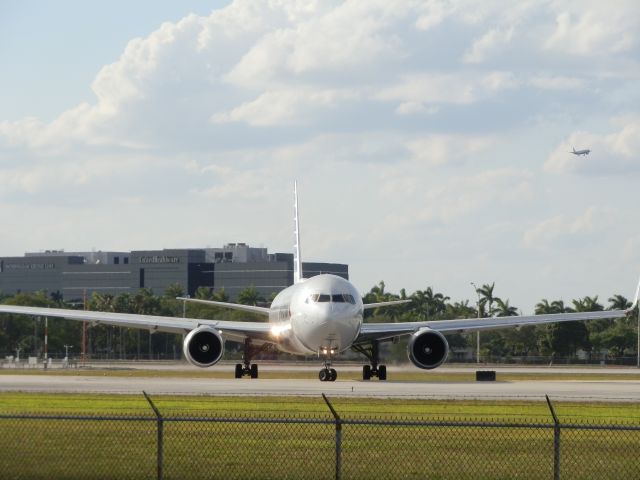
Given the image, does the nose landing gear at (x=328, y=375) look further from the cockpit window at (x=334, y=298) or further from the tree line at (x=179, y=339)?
the tree line at (x=179, y=339)

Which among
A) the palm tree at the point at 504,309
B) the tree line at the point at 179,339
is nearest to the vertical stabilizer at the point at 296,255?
the tree line at the point at 179,339

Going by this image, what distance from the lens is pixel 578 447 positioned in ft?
80.4

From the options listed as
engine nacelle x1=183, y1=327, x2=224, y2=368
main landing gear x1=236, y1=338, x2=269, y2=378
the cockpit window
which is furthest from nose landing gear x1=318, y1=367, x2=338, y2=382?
main landing gear x1=236, y1=338, x2=269, y2=378

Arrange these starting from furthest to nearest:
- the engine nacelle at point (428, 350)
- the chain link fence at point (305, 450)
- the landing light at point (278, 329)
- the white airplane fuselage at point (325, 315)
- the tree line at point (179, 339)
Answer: the tree line at point (179, 339) → the landing light at point (278, 329) → the engine nacelle at point (428, 350) → the white airplane fuselage at point (325, 315) → the chain link fence at point (305, 450)

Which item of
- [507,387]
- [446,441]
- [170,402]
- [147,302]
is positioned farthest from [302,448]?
[147,302]

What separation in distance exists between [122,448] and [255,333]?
115ft

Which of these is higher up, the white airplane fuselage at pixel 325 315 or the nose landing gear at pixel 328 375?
the white airplane fuselage at pixel 325 315

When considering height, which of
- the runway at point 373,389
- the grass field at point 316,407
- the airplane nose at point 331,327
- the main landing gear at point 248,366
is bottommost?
the grass field at point 316,407

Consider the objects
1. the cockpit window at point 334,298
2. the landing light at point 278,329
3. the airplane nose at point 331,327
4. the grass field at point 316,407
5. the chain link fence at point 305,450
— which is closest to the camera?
the chain link fence at point 305,450

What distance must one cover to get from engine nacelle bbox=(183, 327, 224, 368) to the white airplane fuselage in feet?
10.7

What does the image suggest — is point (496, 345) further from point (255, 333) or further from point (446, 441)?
point (446, 441)

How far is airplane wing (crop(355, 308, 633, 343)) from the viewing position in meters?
56.6

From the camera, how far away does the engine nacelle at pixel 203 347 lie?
5475cm

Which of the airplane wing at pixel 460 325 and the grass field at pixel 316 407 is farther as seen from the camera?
the airplane wing at pixel 460 325
